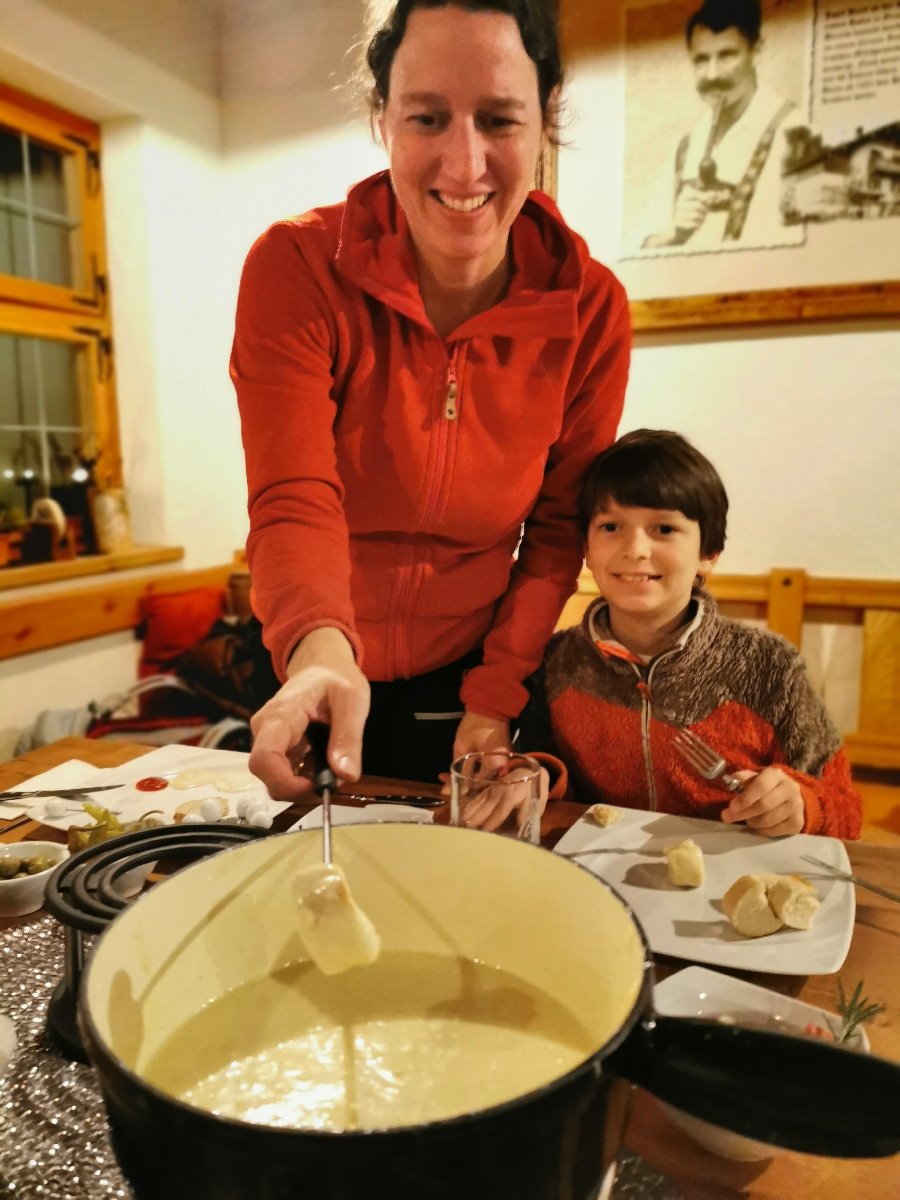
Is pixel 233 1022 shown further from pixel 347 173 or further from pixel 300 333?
pixel 347 173

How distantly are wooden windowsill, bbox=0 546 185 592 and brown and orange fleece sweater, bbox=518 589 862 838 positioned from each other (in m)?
1.98

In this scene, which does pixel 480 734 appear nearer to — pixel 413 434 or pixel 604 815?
pixel 604 815

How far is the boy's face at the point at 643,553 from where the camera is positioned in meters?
1.34

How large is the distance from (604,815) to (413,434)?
554 millimetres

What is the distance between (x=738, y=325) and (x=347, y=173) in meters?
1.57

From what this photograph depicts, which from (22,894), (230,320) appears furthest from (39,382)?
(22,894)

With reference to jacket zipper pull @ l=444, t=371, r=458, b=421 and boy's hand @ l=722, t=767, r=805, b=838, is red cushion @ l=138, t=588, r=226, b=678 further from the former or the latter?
boy's hand @ l=722, t=767, r=805, b=838

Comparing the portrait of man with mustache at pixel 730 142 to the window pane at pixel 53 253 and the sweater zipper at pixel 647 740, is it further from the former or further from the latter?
the window pane at pixel 53 253

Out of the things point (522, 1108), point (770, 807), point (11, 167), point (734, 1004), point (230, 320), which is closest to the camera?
point (522, 1108)

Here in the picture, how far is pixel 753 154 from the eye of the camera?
2.48 m

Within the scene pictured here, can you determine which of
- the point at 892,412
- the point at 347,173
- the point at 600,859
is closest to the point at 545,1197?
the point at 600,859

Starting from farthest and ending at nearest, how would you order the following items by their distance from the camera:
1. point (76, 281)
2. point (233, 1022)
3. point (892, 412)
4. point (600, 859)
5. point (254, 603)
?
point (76, 281), point (892, 412), point (254, 603), point (600, 859), point (233, 1022)

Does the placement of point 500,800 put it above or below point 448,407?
below

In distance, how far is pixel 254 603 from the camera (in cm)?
104
